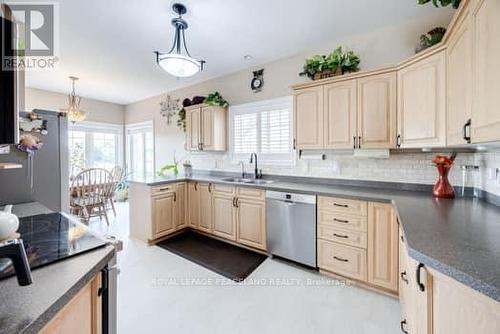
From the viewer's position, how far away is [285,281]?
2.32 meters

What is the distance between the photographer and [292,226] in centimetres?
255

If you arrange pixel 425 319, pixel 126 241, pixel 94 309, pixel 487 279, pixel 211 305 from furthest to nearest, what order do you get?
pixel 126 241 < pixel 211 305 < pixel 425 319 < pixel 94 309 < pixel 487 279

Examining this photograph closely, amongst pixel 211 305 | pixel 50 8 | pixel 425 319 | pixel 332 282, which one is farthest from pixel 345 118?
pixel 50 8

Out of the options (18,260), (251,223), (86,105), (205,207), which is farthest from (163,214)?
(86,105)

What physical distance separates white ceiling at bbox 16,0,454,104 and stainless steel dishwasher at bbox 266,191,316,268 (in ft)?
5.94

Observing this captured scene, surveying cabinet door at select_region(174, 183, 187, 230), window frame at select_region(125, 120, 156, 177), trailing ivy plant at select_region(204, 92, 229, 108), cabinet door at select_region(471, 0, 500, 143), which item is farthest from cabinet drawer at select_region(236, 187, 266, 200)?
window frame at select_region(125, 120, 156, 177)

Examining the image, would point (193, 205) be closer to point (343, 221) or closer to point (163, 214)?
point (163, 214)

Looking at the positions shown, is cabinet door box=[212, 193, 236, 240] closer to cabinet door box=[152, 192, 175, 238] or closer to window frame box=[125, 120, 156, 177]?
cabinet door box=[152, 192, 175, 238]

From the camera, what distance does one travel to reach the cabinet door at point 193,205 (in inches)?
139

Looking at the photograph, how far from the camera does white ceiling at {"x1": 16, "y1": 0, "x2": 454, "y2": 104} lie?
212cm

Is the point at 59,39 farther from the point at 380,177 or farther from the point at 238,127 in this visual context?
the point at 380,177

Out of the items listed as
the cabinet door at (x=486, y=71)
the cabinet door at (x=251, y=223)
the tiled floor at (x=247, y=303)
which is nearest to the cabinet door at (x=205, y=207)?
the cabinet door at (x=251, y=223)

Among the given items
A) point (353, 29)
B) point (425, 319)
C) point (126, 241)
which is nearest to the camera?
point (425, 319)

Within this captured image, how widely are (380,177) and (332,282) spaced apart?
48.3 inches
